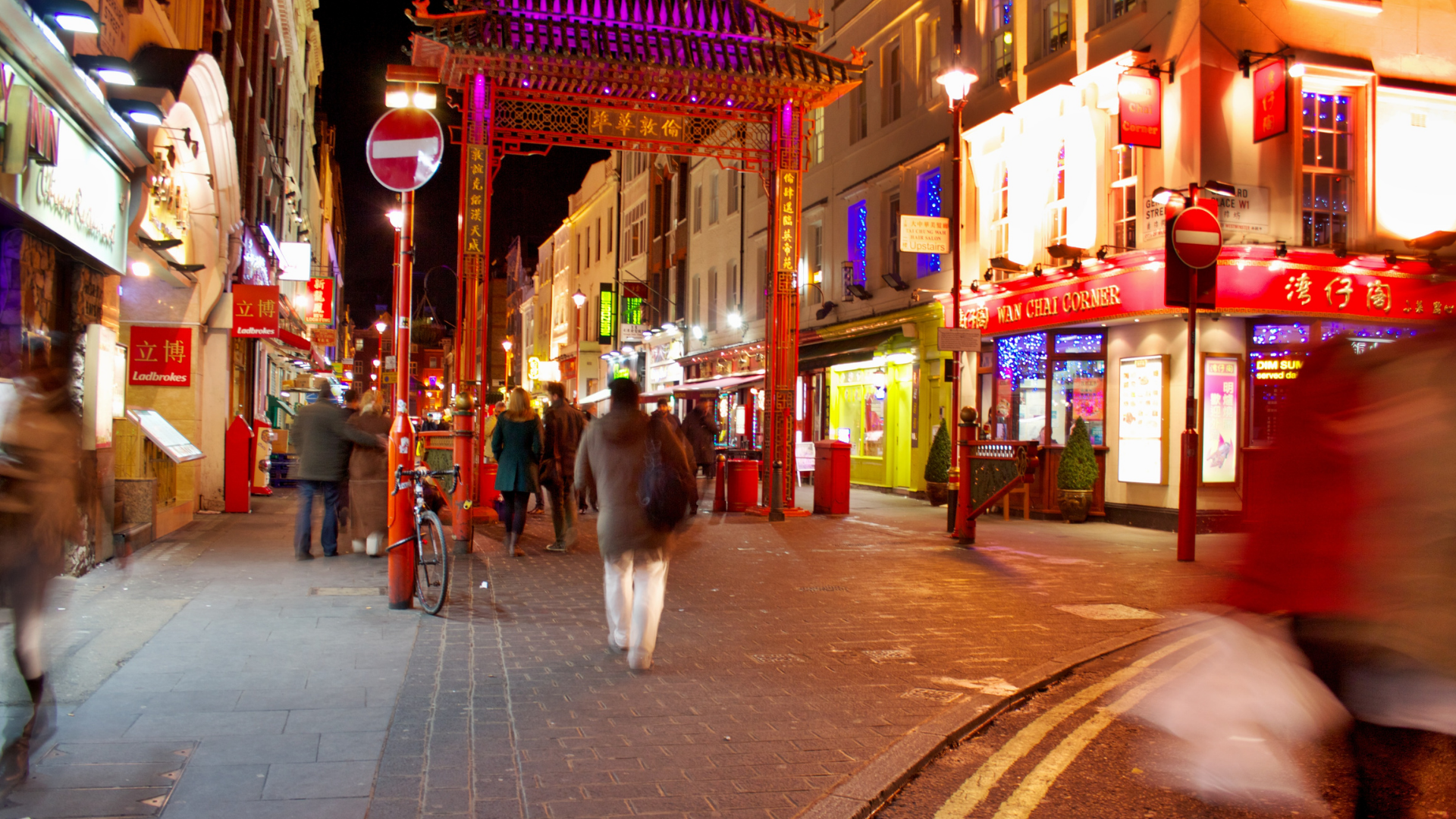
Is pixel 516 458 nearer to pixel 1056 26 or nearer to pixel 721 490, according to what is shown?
pixel 721 490

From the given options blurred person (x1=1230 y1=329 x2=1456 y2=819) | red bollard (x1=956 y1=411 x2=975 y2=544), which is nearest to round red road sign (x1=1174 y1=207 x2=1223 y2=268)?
red bollard (x1=956 y1=411 x2=975 y2=544)

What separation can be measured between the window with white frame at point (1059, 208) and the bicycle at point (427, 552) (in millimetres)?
12903

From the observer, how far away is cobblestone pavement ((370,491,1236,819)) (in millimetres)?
4453

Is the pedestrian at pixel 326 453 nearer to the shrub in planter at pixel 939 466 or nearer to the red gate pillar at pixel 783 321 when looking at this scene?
the red gate pillar at pixel 783 321

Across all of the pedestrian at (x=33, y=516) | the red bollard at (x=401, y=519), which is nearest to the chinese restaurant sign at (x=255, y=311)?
the red bollard at (x=401, y=519)

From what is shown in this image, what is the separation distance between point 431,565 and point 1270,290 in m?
12.6

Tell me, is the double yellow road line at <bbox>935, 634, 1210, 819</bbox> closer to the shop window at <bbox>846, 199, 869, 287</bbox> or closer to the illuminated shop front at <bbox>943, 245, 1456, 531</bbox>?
the illuminated shop front at <bbox>943, 245, 1456, 531</bbox>

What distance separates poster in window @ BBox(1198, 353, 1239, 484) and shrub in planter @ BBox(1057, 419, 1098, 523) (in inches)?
67.4

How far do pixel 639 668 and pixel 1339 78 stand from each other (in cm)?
1486

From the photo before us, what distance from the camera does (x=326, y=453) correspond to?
11.4m

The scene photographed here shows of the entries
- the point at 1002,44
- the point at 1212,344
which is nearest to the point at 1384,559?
the point at 1212,344

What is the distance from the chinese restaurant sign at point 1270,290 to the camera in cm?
1512

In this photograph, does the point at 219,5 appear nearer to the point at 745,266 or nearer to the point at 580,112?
the point at 580,112

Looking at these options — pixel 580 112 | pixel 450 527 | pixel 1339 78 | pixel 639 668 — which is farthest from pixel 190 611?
pixel 1339 78
